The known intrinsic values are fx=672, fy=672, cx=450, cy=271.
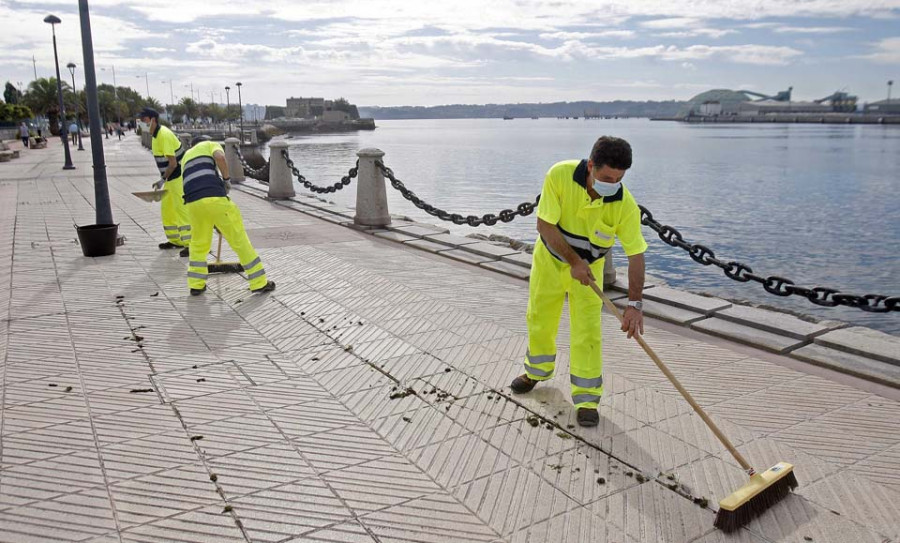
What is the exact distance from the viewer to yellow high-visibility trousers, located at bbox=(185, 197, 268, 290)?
271 inches

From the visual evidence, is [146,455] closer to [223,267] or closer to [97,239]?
[223,267]

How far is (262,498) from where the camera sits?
3.28 meters

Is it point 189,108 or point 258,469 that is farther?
point 189,108

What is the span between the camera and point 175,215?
9.05 metres

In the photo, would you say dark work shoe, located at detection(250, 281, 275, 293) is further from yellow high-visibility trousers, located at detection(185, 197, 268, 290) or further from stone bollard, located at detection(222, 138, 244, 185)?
stone bollard, located at detection(222, 138, 244, 185)

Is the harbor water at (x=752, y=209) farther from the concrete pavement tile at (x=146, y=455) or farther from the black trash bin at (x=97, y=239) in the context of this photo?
the black trash bin at (x=97, y=239)

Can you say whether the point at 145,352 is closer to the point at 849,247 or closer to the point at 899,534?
the point at 899,534

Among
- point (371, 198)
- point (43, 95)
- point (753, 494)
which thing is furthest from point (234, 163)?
point (43, 95)

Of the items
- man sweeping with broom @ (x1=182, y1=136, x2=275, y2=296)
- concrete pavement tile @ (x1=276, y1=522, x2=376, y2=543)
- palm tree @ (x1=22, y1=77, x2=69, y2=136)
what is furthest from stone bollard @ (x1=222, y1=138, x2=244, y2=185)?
palm tree @ (x1=22, y1=77, x2=69, y2=136)

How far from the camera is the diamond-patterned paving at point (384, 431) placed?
3111 mm

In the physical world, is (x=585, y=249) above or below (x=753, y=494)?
above

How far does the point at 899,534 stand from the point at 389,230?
28.2 ft

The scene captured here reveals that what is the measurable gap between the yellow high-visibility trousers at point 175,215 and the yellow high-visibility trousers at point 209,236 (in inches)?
84.6

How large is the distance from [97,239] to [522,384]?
21.7 feet
